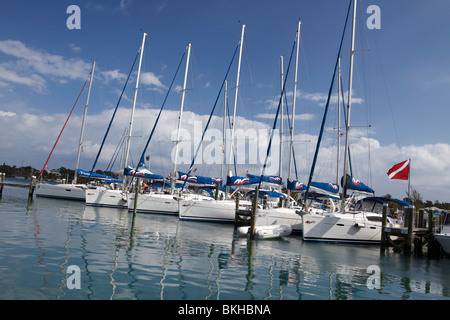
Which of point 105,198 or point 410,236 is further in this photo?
point 105,198

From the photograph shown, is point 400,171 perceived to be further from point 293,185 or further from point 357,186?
point 293,185

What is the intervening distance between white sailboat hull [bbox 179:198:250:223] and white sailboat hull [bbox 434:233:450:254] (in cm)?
1744

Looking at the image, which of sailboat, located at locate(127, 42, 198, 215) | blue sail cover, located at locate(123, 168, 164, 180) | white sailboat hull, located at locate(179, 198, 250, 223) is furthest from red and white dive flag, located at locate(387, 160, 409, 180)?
blue sail cover, located at locate(123, 168, 164, 180)

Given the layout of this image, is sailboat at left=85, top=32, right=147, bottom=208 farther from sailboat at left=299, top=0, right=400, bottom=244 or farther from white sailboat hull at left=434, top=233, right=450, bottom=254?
white sailboat hull at left=434, top=233, right=450, bottom=254

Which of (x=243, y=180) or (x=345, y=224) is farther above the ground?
(x=243, y=180)

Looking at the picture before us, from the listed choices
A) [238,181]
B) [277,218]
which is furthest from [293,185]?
[238,181]

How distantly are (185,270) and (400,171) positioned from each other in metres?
17.9

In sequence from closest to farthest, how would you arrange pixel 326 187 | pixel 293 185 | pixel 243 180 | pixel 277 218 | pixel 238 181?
1. pixel 277 218
2. pixel 326 187
3. pixel 293 185
4. pixel 238 181
5. pixel 243 180

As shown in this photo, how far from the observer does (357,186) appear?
24156 millimetres

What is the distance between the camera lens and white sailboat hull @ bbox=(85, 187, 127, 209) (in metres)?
37.7

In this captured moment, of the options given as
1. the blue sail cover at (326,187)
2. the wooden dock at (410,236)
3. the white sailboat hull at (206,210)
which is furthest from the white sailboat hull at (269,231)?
the white sailboat hull at (206,210)

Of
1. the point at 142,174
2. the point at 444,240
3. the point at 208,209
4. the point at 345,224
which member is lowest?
the point at 208,209
